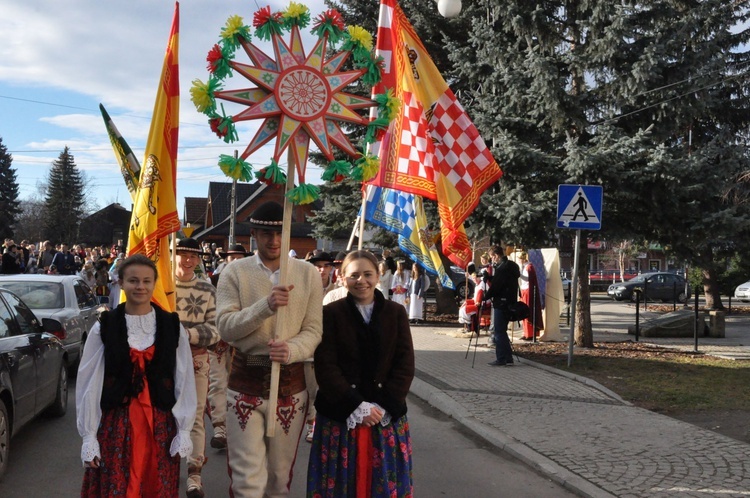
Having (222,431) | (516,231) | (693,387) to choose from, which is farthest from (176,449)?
(516,231)

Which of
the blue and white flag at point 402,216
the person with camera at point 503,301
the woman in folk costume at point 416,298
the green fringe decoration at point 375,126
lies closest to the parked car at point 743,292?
the woman in folk costume at point 416,298

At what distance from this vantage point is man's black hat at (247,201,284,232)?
4.45 metres

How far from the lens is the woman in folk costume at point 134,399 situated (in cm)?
380

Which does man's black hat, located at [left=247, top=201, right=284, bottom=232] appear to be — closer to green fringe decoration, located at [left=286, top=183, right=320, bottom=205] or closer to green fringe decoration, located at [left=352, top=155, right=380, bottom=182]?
green fringe decoration, located at [left=286, top=183, right=320, bottom=205]

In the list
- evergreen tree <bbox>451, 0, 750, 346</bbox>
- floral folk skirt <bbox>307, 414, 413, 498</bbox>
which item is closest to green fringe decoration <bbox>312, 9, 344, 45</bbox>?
floral folk skirt <bbox>307, 414, 413, 498</bbox>

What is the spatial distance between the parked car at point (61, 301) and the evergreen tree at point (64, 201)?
239 ft

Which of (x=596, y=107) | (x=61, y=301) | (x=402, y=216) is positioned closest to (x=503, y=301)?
(x=402, y=216)

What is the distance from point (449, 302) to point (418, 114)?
14989 millimetres

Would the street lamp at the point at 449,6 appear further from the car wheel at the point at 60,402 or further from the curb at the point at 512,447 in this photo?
the car wheel at the point at 60,402

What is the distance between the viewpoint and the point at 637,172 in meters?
12.8

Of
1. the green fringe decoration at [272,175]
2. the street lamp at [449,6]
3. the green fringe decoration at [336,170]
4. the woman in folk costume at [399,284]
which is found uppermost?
the street lamp at [449,6]

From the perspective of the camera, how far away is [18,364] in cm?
654

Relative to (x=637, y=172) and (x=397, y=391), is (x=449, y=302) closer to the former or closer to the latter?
(x=637, y=172)

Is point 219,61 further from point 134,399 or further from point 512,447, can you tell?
point 512,447
